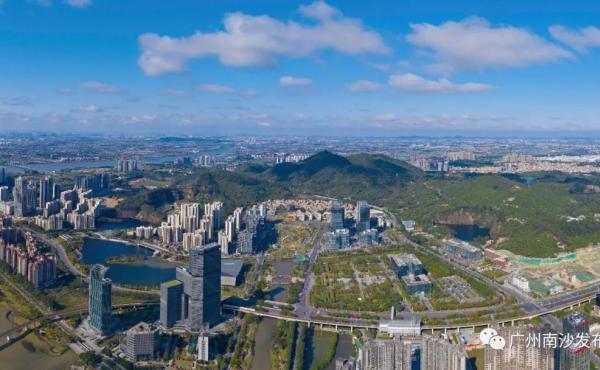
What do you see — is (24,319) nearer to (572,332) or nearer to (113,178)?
(572,332)

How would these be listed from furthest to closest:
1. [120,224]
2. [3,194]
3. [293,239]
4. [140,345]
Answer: [3,194], [120,224], [293,239], [140,345]

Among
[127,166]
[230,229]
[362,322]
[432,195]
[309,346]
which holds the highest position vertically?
[127,166]

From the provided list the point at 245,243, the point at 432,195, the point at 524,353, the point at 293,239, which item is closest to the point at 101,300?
the point at 245,243

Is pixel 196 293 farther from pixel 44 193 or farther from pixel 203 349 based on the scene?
pixel 44 193

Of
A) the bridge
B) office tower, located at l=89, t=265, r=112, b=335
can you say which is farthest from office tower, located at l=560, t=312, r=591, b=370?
office tower, located at l=89, t=265, r=112, b=335

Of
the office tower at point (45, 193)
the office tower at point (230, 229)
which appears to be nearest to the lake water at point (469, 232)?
the office tower at point (230, 229)

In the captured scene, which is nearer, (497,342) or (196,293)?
(497,342)

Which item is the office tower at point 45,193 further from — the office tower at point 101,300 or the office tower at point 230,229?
the office tower at point 101,300
